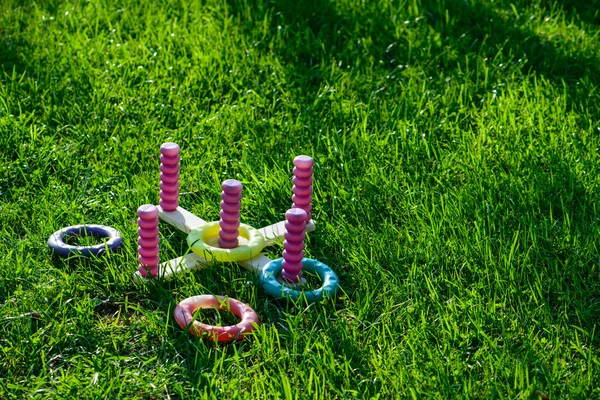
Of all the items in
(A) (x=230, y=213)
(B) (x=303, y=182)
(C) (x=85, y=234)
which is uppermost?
(B) (x=303, y=182)

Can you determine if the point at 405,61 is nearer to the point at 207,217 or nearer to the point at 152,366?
the point at 207,217

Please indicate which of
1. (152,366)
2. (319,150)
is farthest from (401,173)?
(152,366)

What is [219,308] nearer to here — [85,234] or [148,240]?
[148,240]

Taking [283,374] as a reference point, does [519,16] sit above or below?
above

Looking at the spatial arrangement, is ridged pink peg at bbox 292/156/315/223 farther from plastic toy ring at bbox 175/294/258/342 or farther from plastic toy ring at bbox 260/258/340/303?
plastic toy ring at bbox 175/294/258/342

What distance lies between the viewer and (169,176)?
3984 mm

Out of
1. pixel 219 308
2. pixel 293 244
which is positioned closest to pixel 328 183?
pixel 293 244

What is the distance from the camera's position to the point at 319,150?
4.68 metres

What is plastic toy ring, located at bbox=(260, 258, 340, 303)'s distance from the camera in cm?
348

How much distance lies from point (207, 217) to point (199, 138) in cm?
73

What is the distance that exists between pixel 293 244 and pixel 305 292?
0.19 metres

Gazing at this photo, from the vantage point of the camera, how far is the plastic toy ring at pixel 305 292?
137 inches

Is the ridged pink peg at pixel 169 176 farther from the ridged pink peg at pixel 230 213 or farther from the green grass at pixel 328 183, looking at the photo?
A: the ridged pink peg at pixel 230 213

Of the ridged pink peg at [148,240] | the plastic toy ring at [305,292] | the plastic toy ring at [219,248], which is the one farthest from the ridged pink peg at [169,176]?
the plastic toy ring at [305,292]
